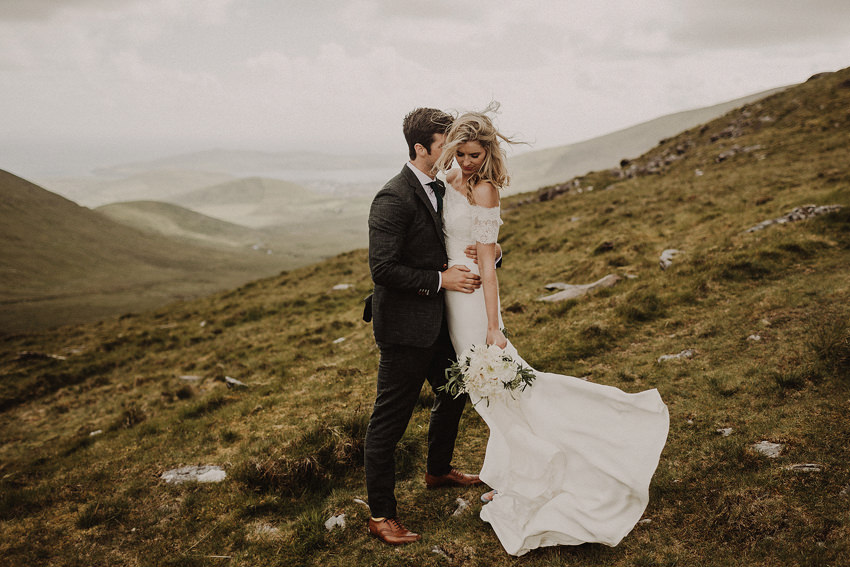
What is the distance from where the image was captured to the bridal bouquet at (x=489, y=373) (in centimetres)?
389

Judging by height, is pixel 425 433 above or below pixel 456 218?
below

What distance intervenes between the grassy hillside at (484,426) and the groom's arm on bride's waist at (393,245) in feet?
8.08

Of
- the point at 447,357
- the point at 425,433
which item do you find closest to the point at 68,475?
the point at 425,433

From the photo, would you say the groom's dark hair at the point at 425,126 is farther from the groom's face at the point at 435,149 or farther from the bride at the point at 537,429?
the bride at the point at 537,429

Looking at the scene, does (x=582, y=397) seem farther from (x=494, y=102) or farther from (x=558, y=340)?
(x=558, y=340)

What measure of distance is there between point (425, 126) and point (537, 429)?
2.94 metres

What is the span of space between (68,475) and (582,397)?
826cm

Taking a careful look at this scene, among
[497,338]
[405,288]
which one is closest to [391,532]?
[497,338]

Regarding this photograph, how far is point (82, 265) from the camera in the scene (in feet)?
297

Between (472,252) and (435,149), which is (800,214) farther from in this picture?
(435,149)

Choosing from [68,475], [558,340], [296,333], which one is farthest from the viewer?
[296,333]

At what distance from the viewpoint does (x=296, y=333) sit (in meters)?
14.7

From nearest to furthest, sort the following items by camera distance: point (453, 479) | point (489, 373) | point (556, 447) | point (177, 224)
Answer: point (489, 373) < point (556, 447) < point (453, 479) < point (177, 224)

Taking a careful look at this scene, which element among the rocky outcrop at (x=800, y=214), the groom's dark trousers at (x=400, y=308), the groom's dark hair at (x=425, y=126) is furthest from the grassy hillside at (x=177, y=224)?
the groom's dark hair at (x=425, y=126)
